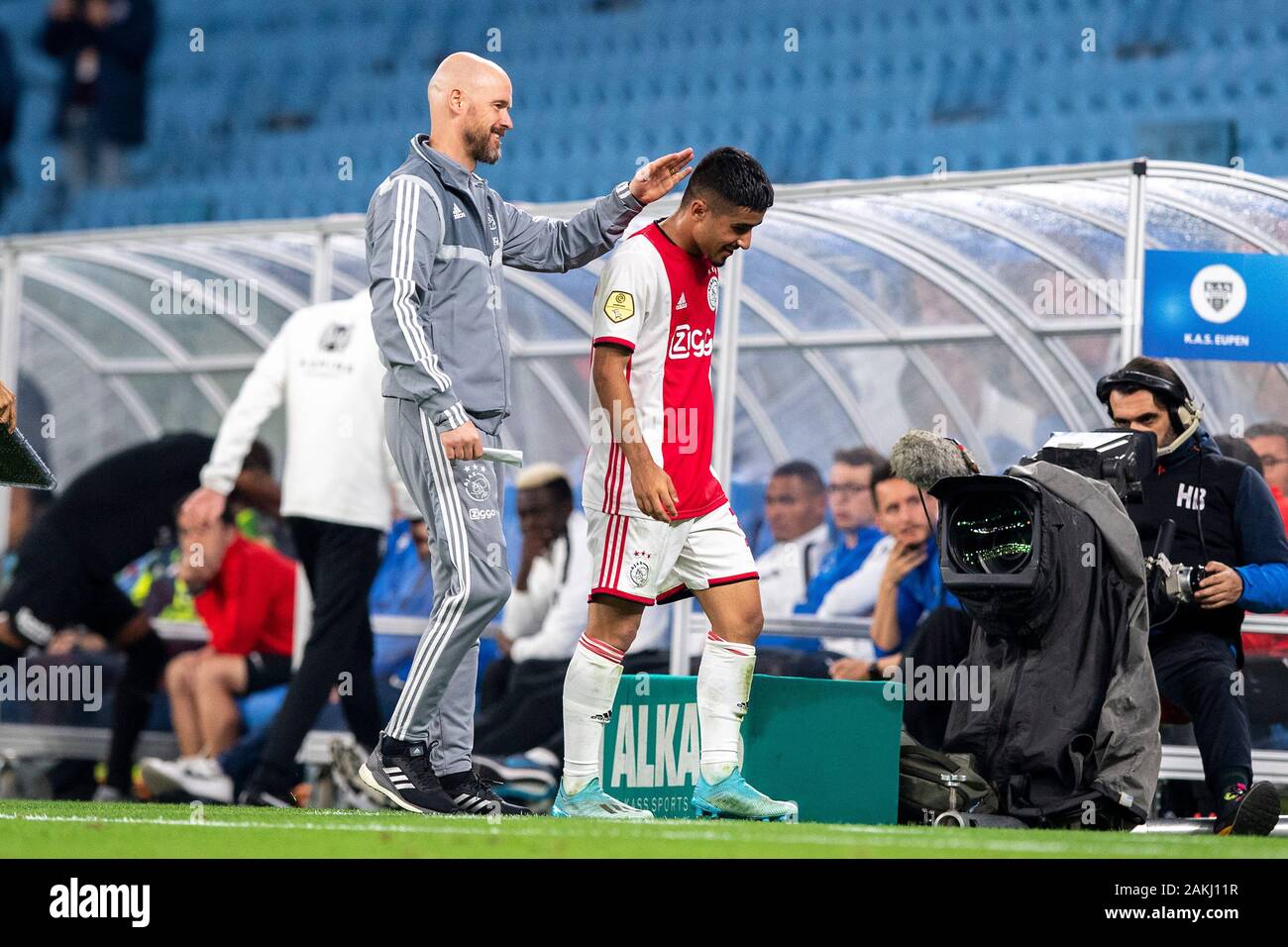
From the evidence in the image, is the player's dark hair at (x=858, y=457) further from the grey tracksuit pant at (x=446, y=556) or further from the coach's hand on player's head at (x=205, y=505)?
the grey tracksuit pant at (x=446, y=556)

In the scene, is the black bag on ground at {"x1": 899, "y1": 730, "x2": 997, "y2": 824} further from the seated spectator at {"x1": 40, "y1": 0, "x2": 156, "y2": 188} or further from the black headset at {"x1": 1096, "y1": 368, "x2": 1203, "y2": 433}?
the seated spectator at {"x1": 40, "y1": 0, "x2": 156, "y2": 188}

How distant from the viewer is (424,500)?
4219 millimetres

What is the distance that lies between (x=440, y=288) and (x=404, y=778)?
3.84ft

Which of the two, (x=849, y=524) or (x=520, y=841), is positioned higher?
(x=849, y=524)

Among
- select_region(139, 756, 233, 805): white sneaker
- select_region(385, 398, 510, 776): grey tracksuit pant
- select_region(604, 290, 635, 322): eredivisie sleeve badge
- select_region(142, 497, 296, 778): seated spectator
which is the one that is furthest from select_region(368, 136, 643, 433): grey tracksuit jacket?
select_region(142, 497, 296, 778): seated spectator

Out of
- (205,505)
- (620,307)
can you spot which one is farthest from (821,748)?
(205,505)

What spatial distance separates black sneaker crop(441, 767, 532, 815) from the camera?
4.14 metres

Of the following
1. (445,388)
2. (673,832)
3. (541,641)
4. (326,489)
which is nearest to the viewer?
(673,832)

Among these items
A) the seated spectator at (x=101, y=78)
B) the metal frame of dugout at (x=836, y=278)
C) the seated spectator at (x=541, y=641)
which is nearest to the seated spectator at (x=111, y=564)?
the metal frame of dugout at (x=836, y=278)

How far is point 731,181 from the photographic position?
421 centimetres

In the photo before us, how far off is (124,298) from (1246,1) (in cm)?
812

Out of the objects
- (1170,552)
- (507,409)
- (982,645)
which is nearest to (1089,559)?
(982,645)

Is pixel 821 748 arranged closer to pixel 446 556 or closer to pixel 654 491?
pixel 654 491

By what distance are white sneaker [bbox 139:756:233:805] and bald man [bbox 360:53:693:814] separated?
343 centimetres
